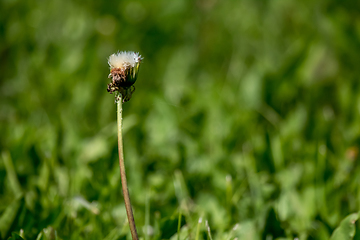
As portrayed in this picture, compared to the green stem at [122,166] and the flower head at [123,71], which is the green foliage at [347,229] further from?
the flower head at [123,71]

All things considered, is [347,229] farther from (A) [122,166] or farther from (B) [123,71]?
(B) [123,71]

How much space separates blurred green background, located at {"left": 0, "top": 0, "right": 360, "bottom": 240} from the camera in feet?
4.42

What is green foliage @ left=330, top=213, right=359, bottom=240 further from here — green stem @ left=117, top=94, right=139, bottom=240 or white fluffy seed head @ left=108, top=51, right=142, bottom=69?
white fluffy seed head @ left=108, top=51, right=142, bottom=69

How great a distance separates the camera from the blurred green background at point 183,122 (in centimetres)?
135

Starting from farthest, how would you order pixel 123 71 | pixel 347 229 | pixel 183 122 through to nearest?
pixel 183 122
pixel 347 229
pixel 123 71

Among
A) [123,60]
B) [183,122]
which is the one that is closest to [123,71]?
[123,60]

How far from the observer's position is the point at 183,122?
1.89 meters

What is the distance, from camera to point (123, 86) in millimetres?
818

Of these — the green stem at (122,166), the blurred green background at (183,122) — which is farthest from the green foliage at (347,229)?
the green stem at (122,166)

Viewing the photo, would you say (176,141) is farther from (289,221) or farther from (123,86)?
(123,86)

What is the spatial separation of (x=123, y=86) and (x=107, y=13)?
7.28ft

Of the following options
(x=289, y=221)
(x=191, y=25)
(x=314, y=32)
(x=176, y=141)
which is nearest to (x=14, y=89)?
(x=176, y=141)

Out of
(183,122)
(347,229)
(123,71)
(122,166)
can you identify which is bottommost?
(347,229)

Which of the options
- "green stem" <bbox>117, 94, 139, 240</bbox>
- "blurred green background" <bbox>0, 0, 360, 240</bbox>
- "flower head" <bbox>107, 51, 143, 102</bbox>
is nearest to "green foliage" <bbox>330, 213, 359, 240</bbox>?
"blurred green background" <bbox>0, 0, 360, 240</bbox>
